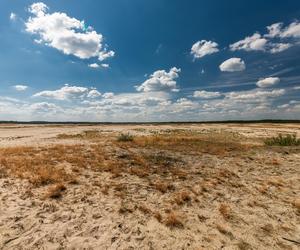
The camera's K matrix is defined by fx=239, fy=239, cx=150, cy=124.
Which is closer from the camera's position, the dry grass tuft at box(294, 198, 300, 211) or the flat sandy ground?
the flat sandy ground

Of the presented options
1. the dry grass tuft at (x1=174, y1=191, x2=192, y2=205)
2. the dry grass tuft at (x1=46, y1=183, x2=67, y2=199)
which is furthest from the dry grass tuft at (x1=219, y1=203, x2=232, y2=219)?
the dry grass tuft at (x1=46, y1=183, x2=67, y2=199)

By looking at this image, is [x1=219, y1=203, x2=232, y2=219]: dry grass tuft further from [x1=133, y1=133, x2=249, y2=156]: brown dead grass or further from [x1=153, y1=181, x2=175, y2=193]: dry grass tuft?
[x1=133, y1=133, x2=249, y2=156]: brown dead grass

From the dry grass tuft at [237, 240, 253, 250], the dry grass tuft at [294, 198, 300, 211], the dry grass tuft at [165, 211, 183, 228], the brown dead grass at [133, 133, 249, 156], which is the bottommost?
the dry grass tuft at [237, 240, 253, 250]

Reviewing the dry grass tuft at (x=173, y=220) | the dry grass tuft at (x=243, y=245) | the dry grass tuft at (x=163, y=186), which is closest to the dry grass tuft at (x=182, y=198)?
the dry grass tuft at (x=163, y=186)

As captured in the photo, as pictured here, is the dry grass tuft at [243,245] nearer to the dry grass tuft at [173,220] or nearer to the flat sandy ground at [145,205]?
the flat sandy ground at [145,205]

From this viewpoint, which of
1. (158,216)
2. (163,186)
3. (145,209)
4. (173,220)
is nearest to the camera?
(173,220)

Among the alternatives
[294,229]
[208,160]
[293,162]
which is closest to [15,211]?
[294,229]

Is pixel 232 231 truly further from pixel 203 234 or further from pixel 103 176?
pixel 103 176

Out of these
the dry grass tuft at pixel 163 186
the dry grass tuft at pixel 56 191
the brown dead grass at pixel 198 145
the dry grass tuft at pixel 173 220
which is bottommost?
the dry grass tuft at pixel 173 220

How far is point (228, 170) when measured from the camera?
593 inches

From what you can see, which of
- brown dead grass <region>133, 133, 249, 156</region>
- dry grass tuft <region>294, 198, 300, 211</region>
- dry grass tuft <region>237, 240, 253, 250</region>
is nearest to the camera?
dry grass tuft <region>237, 240, 253, 250</region>

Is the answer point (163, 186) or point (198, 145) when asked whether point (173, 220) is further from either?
point (198, 145)

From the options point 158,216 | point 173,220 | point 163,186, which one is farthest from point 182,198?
point 173,220

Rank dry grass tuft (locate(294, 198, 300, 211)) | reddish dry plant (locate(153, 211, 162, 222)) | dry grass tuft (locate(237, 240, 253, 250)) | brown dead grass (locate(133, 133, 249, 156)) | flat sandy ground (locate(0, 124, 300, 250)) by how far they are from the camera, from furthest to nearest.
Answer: brown dead grass (locate(133, 133, 249, 156)), dry grass tuft (locate(294, 198, 300, 211)), reddish dry plant (locate(153, 211, 162, 222)), flat sandy ground (locate(0, 124, 300, 250)), dry grass tuft (locate(237, 240, 253, 250))
